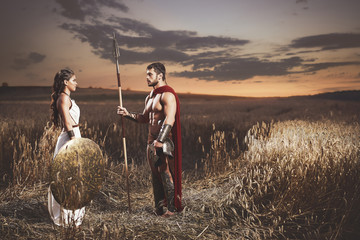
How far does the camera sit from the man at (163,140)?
361cm

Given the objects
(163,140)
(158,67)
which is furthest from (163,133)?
(158,67)

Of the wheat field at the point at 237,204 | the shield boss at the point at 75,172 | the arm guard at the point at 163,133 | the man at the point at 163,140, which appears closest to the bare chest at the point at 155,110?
the man at the point at 163,140

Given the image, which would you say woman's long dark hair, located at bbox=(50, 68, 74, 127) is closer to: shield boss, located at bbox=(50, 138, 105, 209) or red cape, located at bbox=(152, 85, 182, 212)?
shield boss, located at bbox=(50, 138, 105, 209)

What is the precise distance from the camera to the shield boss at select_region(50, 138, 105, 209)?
3.28m

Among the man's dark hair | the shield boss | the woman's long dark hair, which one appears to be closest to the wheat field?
the shield boss

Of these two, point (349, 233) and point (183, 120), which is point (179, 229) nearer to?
point (349, 233)

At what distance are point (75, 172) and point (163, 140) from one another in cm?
107

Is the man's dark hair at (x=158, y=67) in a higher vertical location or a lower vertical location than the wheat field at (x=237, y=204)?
higher

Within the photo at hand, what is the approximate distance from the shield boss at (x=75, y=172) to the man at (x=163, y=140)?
0.70 m

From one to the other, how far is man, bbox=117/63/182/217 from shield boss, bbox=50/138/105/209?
696 millimetres

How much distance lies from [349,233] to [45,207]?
421 cm

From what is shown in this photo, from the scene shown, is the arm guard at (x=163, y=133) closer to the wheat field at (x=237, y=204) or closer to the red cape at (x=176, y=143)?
the red cape at (x=176, y=143)

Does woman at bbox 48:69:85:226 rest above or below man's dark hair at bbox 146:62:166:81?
below

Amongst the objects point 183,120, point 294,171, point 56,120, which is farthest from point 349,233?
point 183,120
